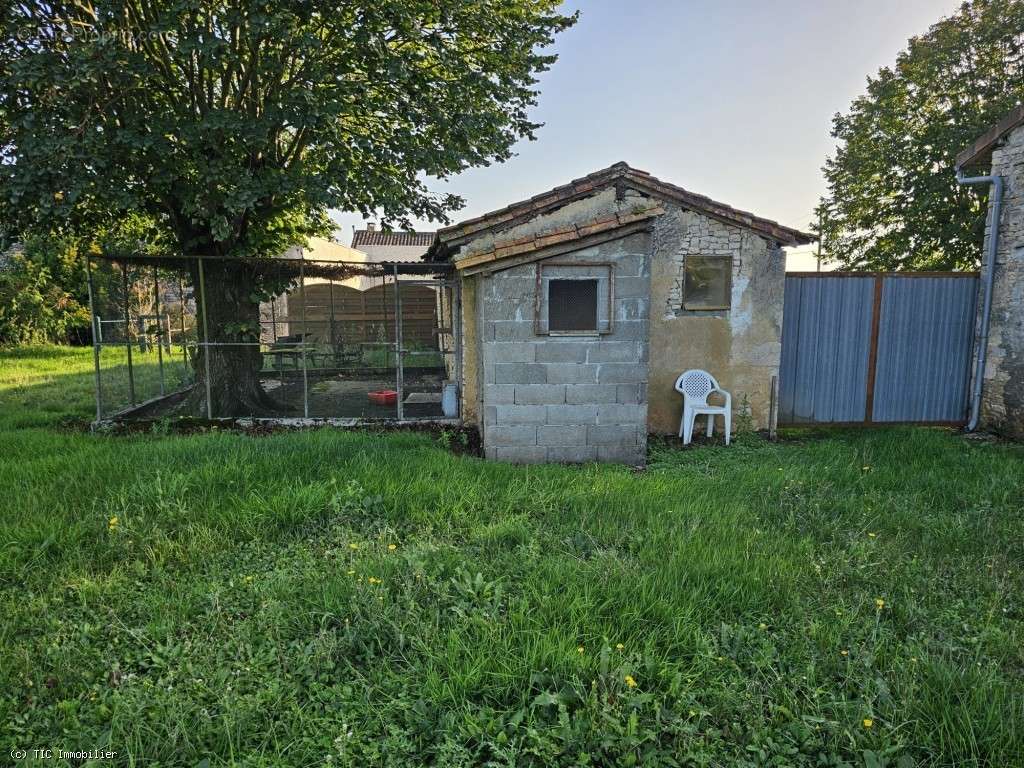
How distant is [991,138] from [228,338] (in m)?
11.2

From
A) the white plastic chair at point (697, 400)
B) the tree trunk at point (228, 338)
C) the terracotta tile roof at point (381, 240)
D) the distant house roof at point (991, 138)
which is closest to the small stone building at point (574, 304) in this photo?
the white plastic chair at point (697, 400)

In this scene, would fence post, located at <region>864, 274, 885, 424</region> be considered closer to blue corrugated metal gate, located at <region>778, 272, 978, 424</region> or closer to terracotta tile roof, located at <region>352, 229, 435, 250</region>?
blue corrugated metal gate, located at <region>778, 272, 978, 424</region>

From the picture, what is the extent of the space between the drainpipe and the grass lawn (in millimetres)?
2836

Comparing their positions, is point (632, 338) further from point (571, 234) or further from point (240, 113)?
point (240, 113)

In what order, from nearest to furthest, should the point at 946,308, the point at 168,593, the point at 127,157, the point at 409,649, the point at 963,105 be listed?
the point at 409,649 < the point at 168,593 < the point at 127,157 < the point at 946,308 < the point at 963,105

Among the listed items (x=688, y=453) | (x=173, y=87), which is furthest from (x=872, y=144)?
(x=173, y=87)

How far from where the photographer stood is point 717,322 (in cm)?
759

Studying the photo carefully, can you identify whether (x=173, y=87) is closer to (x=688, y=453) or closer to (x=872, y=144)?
(x=688, y=453)

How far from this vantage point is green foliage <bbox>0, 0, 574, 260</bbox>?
247 inches

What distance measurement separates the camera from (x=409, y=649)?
9.33 feet

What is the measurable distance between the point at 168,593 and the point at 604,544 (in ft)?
9.26

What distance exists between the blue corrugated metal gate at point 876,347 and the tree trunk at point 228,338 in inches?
316

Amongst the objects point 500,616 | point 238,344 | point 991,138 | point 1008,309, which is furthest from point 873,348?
point 238,344

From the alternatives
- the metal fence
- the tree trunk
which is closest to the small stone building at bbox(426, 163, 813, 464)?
the metal fence
